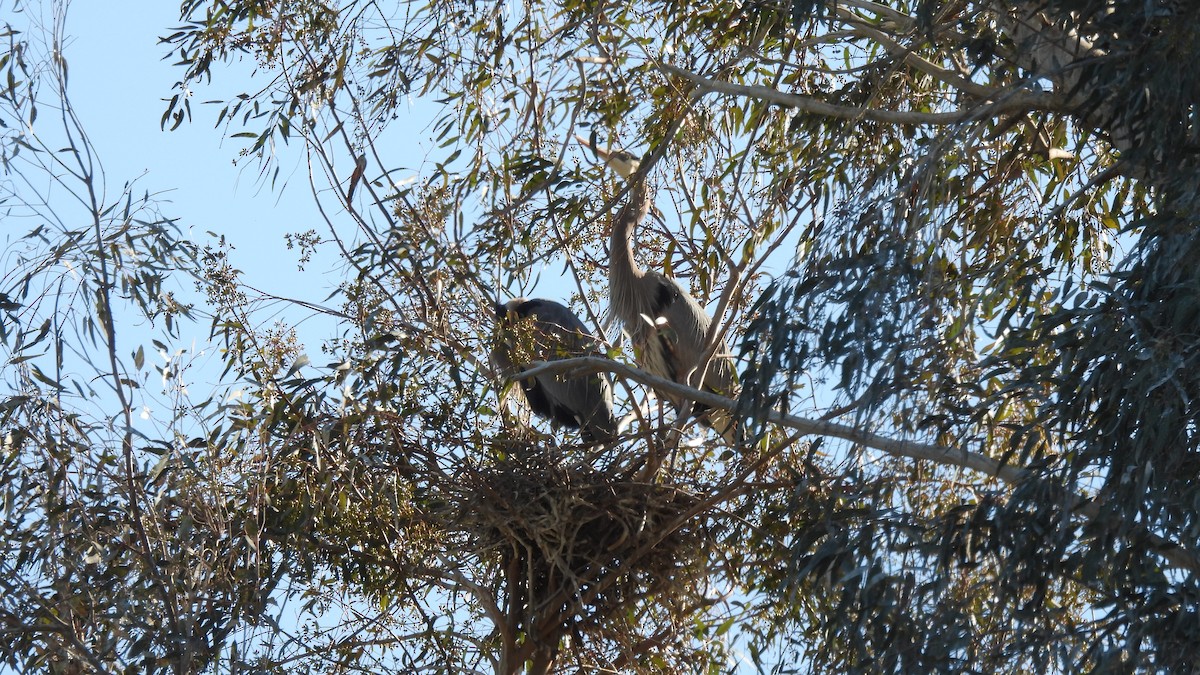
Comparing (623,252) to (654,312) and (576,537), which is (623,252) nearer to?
(654,312)

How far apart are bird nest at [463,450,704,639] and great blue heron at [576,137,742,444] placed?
1.42 m

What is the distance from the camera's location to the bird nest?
432 centimetres

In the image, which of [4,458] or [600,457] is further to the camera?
[600,457]

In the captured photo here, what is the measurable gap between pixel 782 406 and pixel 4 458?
2.13 m

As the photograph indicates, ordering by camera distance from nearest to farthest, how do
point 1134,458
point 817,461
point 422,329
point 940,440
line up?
1. point 1134,458
2. point 940,440
3. point 422,329
4. point 817,461

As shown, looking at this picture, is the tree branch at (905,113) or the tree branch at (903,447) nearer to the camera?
the tree branch at (903,447)

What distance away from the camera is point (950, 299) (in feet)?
11.8

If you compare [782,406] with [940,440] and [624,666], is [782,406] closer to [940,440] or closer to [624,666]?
[940,440]

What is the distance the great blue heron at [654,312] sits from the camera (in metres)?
6.00

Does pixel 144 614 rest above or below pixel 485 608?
below

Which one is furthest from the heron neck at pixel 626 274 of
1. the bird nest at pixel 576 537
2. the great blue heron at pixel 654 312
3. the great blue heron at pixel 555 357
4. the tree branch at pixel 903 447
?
the tree branch at pixel 903 447

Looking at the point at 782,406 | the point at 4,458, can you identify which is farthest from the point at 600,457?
the point at 4,458

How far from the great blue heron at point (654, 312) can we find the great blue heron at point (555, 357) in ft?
0.84

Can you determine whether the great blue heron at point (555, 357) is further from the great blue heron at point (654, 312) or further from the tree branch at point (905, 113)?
the tree branch at point (905, 113)
